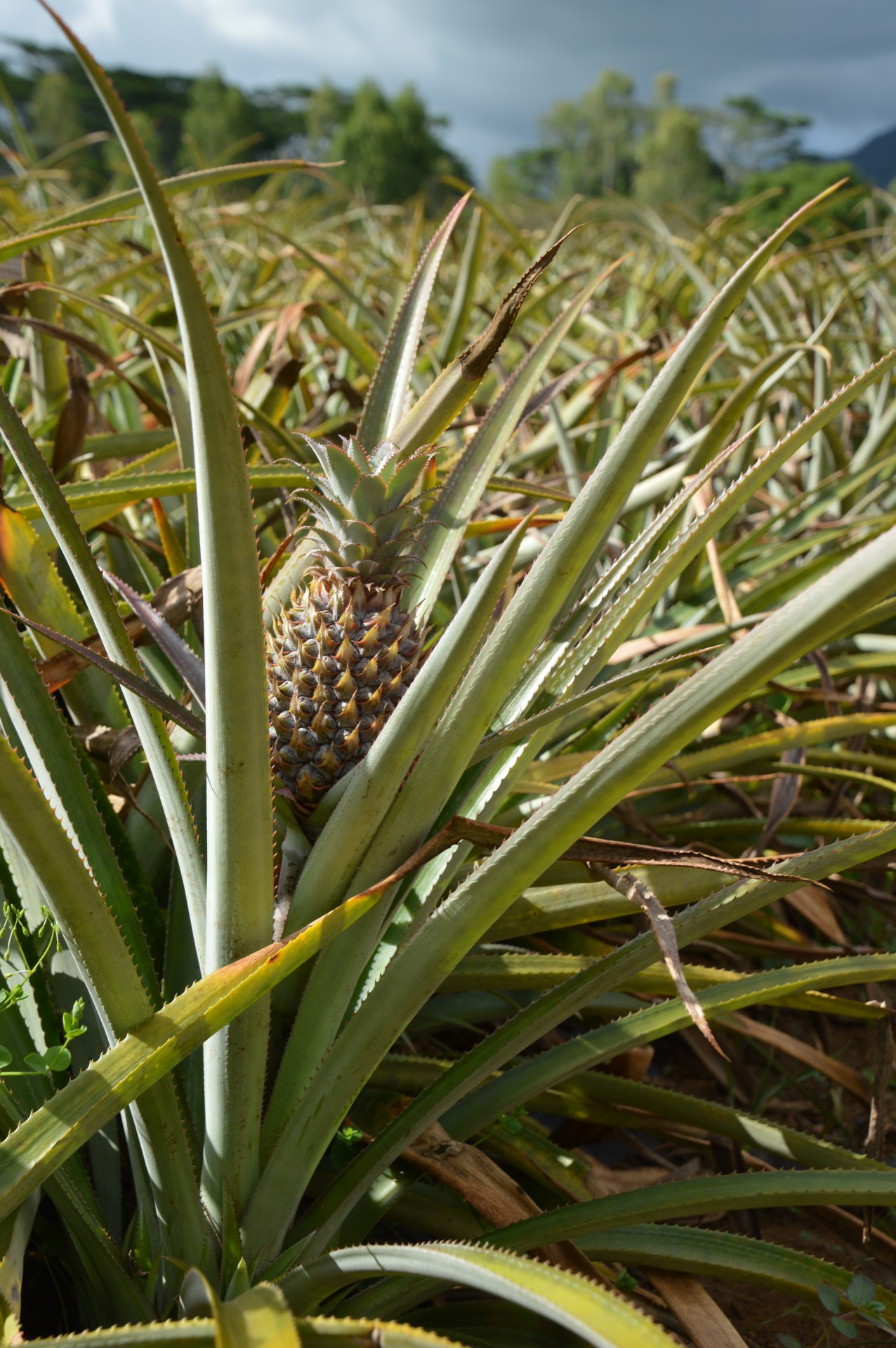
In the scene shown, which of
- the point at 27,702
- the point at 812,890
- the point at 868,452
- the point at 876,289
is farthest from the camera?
the point at 876,289

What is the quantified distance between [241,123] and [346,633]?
37.9m

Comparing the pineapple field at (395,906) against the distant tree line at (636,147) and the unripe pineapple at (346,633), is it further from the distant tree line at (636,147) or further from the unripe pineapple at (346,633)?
the distant tree line at (636,147)

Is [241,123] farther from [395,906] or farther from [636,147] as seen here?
[395,906]

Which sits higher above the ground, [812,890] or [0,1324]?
[0,1324]

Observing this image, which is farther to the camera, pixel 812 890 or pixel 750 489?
pixel 812 890

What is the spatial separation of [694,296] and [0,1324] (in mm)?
3557

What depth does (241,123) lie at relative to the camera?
32438mm

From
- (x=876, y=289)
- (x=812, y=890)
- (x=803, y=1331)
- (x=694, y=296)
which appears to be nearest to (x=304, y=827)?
(x=803, y=1331)

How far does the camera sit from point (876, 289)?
2.43 meters

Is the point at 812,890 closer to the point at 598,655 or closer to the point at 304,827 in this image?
the point at 598,655

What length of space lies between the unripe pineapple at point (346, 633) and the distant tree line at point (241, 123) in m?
2.02

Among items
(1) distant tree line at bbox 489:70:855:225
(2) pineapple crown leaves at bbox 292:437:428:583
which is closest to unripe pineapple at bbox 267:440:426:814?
(2) pineapple crown leaves at bbox 292:437:428:583

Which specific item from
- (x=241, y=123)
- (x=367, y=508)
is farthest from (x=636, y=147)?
(x=367, y=508)

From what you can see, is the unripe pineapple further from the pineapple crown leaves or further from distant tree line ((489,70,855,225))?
distant tree line ((489,70,855,225))
